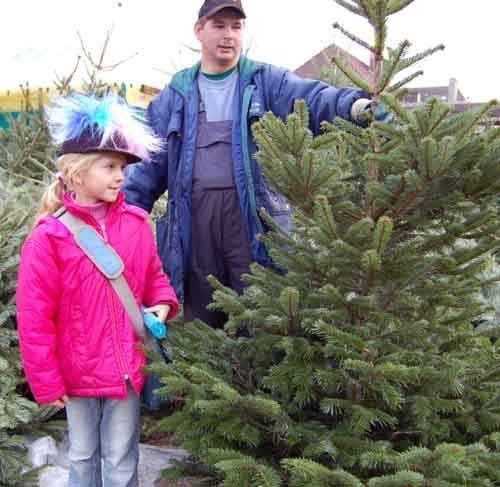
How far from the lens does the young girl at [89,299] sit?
106 inches

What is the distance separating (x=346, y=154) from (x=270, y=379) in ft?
3.01

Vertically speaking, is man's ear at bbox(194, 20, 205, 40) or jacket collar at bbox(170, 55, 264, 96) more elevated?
man's ear at bbox(194, 20, 205, 40)

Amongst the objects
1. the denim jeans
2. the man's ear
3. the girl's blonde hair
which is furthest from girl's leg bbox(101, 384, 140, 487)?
the man's ear

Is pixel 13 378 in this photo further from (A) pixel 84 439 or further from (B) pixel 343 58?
(B) pixel 343 58

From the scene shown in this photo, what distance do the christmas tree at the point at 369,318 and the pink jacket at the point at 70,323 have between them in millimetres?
282

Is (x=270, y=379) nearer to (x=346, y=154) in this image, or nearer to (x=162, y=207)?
(x=346, y=154)

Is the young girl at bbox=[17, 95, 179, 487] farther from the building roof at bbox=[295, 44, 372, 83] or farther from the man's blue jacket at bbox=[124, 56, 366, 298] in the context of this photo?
the building roof at bbox=[295, 44, 372, 83]

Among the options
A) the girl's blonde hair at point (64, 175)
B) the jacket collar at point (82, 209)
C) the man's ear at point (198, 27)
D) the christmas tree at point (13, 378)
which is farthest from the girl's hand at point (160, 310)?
the man's ear at point (198, 27)

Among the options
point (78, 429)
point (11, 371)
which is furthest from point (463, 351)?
point (11, 371)

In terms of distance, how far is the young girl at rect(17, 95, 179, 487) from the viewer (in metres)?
2.70

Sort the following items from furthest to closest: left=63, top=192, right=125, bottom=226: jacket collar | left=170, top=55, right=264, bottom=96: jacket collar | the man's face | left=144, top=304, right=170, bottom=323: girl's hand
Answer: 1. left=170, top=55, right=264, bottom=96: jacket collar
2. the man's face
3. left=144, top=304, right=170, bottom=323: girl's hand
4. left=63, top=192, right=125, bottom=226: jacket collar

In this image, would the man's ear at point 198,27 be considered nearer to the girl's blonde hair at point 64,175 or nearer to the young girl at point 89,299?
the young girl at point 89,299

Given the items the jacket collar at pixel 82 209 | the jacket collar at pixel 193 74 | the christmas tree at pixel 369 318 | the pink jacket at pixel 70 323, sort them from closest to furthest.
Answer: the christmas tree at pixel 369 318 → the pink jacket at pixel 70 323 → the jacket collar at pixel 82 209 → the jacket collar at pixel 193 74

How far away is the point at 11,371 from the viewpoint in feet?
11.6
